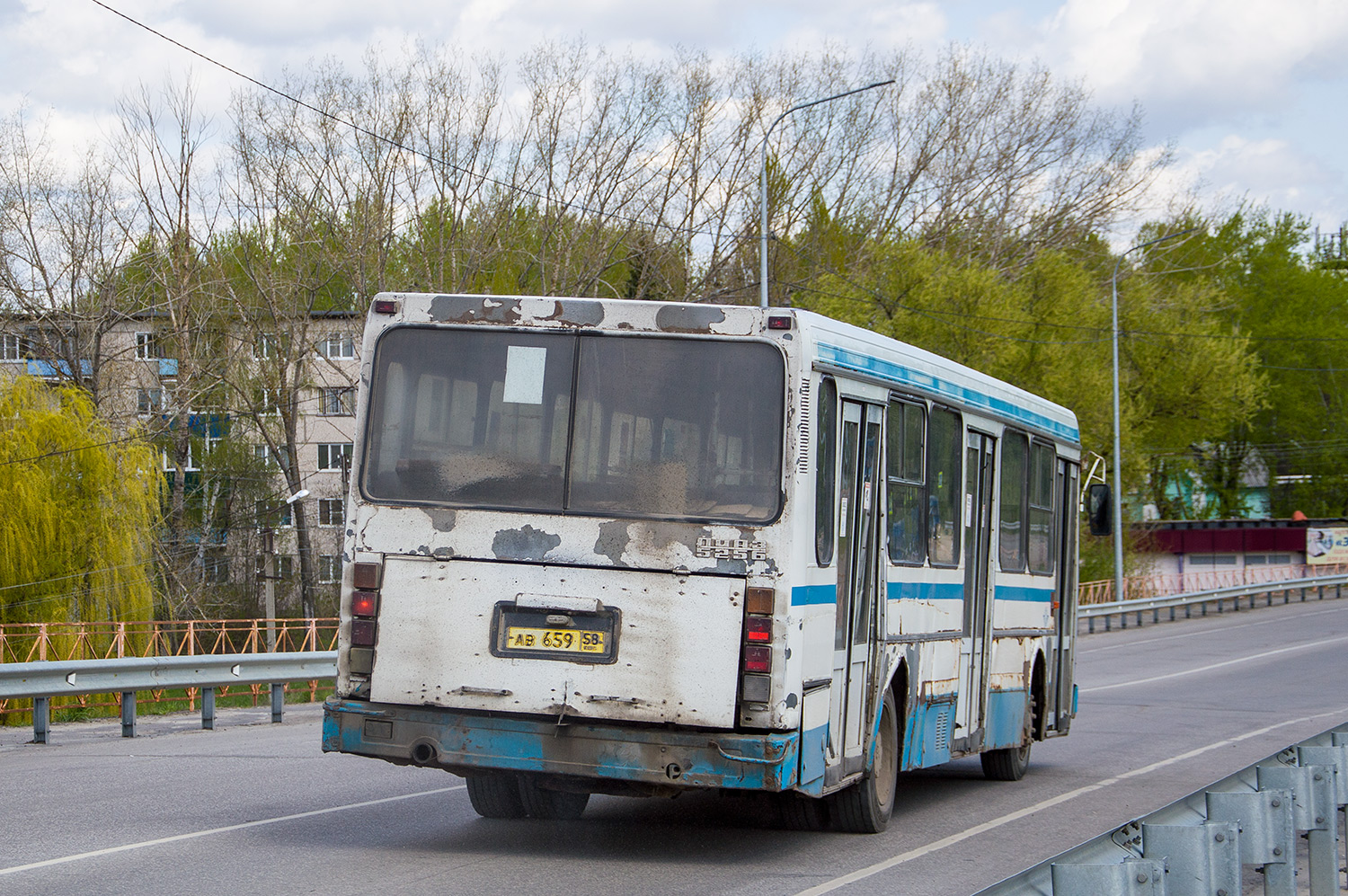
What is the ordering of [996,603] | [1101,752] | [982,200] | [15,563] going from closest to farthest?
[996,603] → [1101,752] → [15,563] → [982,200]

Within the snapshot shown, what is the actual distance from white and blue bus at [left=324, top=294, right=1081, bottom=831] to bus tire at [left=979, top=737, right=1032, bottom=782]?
423 centimetres

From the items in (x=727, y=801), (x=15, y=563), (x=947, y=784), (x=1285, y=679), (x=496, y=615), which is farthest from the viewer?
(x=15, y=563)

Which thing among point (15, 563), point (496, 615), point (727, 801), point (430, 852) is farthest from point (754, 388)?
point (15, 563)

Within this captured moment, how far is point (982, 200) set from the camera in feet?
176

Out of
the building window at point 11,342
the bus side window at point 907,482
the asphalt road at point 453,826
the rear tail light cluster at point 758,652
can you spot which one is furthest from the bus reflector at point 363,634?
the building window at point 11,342

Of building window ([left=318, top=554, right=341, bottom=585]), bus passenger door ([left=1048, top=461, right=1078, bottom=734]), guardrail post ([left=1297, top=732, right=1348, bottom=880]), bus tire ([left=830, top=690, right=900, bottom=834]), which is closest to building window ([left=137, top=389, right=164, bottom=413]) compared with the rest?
building window ([left=318, top=554, right=341, bottom=585])

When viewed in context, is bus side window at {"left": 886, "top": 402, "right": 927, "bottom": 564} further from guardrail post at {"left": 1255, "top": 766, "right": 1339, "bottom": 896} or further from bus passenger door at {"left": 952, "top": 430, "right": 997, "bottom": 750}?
guardrail post at {"left": 1255, "top": 766, "right": 1339, "bottom": 896}

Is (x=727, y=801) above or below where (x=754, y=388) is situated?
below

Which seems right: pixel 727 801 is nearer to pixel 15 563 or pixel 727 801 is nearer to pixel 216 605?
pixel 15 563

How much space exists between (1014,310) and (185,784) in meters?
40.6

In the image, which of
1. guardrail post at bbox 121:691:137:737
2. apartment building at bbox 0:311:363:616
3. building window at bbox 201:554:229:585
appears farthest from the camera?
building window at bbox 201:554:229:585

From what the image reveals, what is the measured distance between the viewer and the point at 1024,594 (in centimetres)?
1268

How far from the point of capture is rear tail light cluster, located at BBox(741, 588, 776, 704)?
776 cm

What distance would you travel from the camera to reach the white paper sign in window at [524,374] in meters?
8.39
